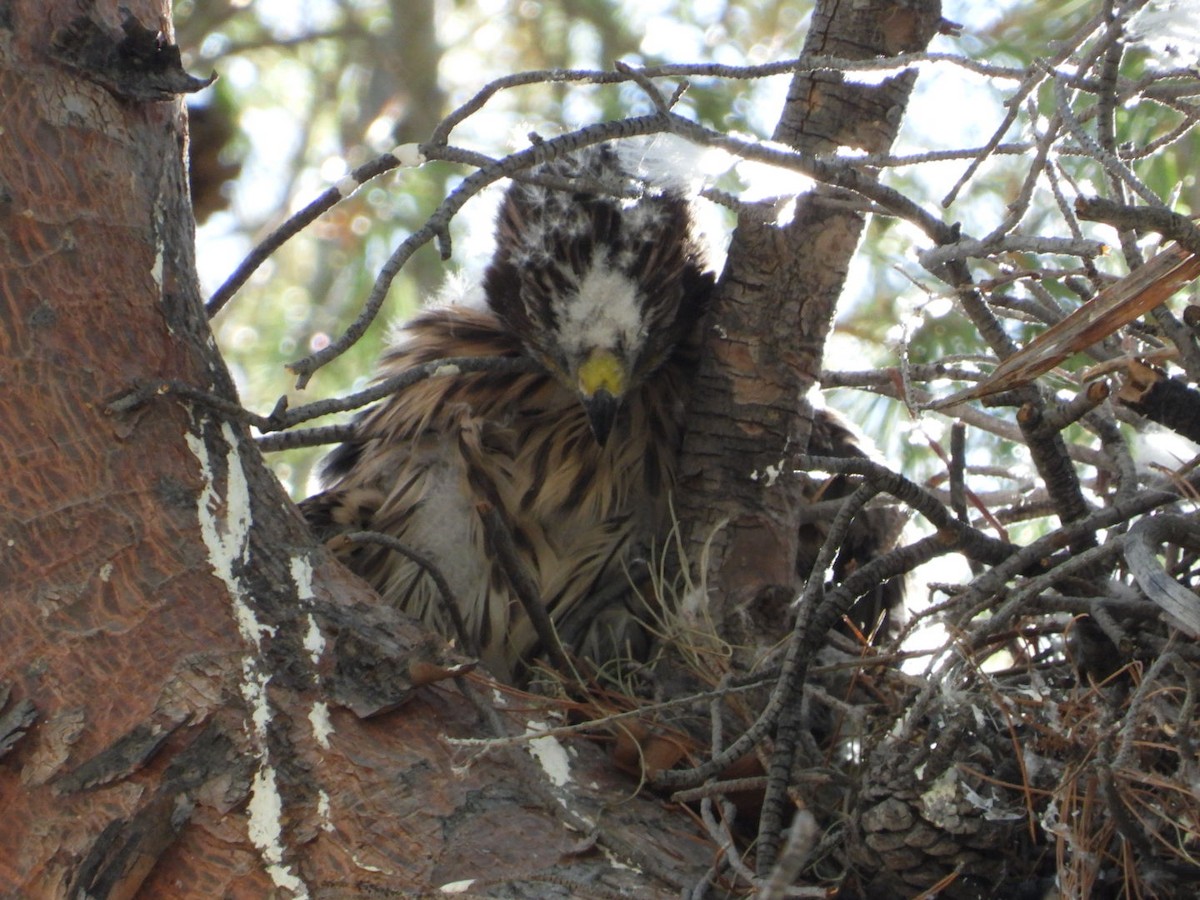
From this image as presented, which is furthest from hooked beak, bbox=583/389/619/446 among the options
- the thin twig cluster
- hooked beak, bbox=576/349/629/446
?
the thin twig cluster

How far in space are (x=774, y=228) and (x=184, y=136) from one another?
0.99m

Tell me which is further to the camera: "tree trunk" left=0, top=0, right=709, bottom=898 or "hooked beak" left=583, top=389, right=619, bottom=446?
"hooked beak" left=583, top=389, right=619, bottom=446

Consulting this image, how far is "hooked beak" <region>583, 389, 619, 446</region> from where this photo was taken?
254 cm

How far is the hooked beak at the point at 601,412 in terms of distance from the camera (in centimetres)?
254

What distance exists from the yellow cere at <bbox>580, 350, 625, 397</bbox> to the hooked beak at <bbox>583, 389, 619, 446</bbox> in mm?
11

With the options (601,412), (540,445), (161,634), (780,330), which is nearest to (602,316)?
(601,412)

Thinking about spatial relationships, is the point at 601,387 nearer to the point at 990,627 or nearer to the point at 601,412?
the point at 601,412

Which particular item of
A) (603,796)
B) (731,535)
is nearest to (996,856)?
(603,796)

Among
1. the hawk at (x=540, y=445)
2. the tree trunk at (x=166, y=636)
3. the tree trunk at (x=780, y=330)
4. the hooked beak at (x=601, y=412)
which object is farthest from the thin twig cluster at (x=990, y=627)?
the hawk at (x=540, y=445)

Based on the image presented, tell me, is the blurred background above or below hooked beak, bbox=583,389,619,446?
above

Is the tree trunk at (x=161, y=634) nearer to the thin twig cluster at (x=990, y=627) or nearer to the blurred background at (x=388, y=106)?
the thin twig cluster at (x=990, y=627)

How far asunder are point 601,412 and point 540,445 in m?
0.44

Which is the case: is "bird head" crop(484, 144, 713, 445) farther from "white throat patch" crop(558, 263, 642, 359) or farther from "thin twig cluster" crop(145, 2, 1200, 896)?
"thin twig cluster" crop(145, 2, 1200, 896)

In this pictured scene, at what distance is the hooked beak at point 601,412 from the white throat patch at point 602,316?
94mm
